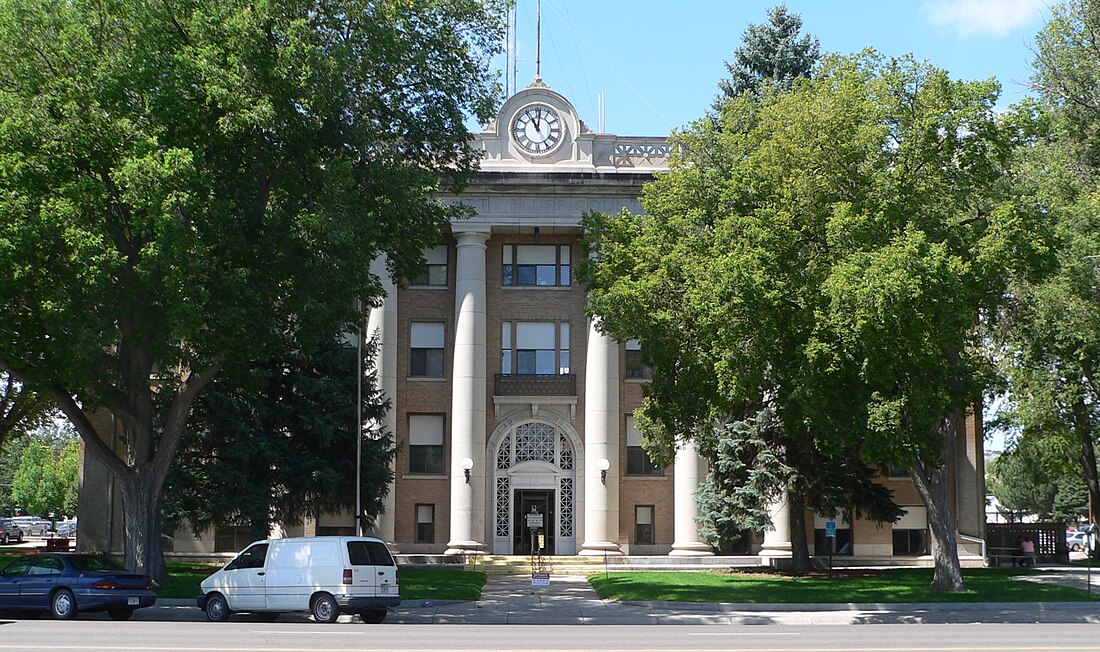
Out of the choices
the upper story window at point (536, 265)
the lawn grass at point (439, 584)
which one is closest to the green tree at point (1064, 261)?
the upper story window at point (536, 265)

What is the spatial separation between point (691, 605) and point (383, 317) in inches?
872

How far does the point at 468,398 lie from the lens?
146 ft

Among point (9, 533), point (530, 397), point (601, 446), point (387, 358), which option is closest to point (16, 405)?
point (387, 358)

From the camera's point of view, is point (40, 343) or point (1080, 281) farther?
point (1080, 281)

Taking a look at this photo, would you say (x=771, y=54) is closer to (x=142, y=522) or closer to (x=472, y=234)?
(x=472, y=234)

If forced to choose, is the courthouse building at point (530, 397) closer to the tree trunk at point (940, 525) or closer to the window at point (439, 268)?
the window at point (439, 268)

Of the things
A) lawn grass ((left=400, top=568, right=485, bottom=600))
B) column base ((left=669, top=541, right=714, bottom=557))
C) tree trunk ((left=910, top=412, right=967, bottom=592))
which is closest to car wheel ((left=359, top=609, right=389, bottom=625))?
lawn grass ((left=400, top=568, right=485, bottom=600))

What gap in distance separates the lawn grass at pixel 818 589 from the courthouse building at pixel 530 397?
25.1 ft

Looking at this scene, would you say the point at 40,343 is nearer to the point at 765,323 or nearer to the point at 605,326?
the point at 605,326

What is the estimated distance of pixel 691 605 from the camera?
26484 mm

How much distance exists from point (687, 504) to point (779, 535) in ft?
11.4

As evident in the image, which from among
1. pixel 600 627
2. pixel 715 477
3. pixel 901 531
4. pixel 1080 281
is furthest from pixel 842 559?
pixel 600 627

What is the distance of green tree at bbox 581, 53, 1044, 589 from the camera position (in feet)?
83.3

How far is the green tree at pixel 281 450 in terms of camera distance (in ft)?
123
